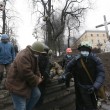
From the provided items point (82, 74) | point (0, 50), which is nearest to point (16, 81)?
point (82, 74)

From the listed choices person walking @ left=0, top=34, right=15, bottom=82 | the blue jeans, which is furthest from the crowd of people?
person walking @ left=0, top=34, right=15, bottom=82

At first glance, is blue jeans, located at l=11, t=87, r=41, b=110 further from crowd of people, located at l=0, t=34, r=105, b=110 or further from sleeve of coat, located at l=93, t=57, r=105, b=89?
sleeve of coat, located at l=93, t=57, r=105, b=89

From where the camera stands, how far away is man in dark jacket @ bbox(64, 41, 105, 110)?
5008mm

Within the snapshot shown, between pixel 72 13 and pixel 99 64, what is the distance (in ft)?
90.2

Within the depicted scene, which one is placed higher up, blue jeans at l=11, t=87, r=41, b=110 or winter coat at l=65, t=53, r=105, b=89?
winter coat at l=65, t=53, r=105, b=89

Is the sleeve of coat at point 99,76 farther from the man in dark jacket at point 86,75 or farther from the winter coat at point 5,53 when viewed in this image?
the winter coat at point 5,53

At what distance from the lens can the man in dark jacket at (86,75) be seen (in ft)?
16.4

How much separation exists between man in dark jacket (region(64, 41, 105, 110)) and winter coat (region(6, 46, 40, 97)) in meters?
0.96

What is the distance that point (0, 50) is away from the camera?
24.9 ft

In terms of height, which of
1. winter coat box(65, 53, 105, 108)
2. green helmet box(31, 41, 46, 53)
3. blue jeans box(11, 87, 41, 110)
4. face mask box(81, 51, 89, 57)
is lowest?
blue jeans box(11, 87, 41, 110)

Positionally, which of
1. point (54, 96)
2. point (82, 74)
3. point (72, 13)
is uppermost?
point (72, 13)

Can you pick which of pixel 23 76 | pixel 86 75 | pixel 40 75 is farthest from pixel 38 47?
pixel 86 75

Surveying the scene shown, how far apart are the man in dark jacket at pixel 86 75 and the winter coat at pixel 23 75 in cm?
96

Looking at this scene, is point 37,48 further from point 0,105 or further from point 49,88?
point 49,88
